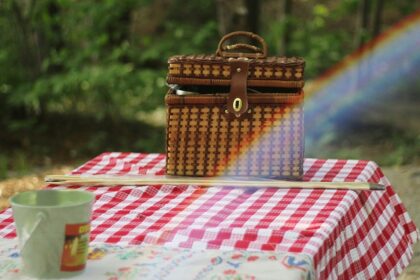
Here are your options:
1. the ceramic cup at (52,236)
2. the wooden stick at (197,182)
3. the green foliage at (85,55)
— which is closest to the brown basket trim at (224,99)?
the wooden stick at (197,182)

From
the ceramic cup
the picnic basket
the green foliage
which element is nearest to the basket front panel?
the picnic basket

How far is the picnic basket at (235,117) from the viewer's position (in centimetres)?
248

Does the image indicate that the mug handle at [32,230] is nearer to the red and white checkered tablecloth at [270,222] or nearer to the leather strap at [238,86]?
the red and white checkered tablecloth at [270,222]

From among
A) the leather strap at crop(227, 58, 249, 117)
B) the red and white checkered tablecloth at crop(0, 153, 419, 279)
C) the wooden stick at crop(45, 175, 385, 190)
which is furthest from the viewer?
the leather strap at crop(227, 58, 249, 117)

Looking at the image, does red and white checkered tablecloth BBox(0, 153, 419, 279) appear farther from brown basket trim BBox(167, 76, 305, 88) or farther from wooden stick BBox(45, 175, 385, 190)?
brown basket trim BBox(167, 76, 305, 88)

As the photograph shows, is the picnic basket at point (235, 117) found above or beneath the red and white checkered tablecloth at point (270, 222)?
above

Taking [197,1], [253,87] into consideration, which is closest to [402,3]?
[197,1]

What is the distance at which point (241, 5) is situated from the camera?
7793 millimetres

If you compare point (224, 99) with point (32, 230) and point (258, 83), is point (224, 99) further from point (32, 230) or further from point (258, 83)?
point (32, 230)

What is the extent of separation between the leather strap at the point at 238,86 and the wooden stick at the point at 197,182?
8.5 inches

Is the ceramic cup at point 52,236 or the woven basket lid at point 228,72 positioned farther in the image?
the woven basket lid at point 228,72

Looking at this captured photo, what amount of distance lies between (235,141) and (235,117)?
0.24ft

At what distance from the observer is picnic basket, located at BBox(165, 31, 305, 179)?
2480 millimetres

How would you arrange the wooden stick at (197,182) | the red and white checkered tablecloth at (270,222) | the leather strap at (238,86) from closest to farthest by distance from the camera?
1. the red and white checkered tablecloth at (270,222)
2. the wooden stick at (197,182)
3. the leather strap at (238,86)
